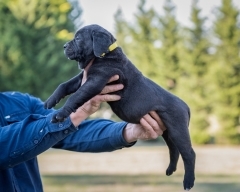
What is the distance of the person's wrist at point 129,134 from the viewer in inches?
146

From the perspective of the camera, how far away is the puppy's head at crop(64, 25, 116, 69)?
310 cm

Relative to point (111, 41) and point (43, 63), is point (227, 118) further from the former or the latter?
point (111, 41)

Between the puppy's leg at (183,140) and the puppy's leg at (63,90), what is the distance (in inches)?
23.2

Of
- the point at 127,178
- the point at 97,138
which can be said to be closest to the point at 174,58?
the point at 127,178

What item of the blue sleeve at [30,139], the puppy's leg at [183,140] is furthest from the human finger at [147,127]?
the blue sleeve at [30,139]

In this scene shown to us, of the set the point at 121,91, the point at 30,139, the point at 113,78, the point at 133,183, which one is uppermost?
the point at 113,78

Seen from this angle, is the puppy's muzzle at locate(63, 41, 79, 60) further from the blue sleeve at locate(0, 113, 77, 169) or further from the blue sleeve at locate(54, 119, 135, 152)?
the blue sleeve at locate(54, 119, 135, 152)

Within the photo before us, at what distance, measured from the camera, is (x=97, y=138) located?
12.6 feet

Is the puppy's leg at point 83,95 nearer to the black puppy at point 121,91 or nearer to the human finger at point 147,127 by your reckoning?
the black puppy at point 121,91

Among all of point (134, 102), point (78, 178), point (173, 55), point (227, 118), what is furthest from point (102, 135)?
point (173, 55)

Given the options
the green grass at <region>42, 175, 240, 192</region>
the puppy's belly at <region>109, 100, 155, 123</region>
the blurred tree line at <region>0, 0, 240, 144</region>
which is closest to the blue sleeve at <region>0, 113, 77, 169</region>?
the puppy's belly at <region>109, 100, 155, 123</region>

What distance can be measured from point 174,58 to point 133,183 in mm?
21156

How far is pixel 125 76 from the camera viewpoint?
322cm

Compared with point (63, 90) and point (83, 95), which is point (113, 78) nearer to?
point (83, 95)
